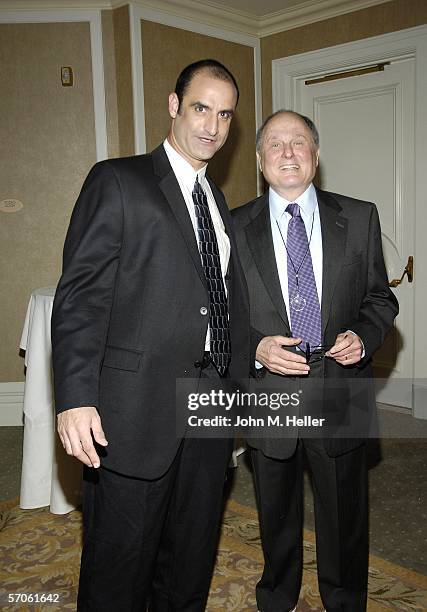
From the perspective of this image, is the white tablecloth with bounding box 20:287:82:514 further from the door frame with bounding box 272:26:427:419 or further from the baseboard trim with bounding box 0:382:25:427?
the door frame with bounding box 272:26:427:419

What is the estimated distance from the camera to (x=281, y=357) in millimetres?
1835

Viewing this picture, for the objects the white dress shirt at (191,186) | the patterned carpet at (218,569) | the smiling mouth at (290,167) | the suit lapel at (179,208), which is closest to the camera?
the suit lapel at (179,208)

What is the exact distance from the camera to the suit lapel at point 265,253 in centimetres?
194

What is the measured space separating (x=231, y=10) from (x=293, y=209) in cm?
305

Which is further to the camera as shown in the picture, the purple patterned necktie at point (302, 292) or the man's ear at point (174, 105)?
the purple patterned necktie at point (302, 292)

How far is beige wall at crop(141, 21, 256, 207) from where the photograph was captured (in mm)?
4156

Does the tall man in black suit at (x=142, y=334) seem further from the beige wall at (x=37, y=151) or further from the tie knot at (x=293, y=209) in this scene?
the beige wall at (x=37, y=151)

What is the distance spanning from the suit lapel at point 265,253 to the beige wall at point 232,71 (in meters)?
2.37

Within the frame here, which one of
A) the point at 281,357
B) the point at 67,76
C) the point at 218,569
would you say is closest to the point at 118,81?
the point at 67,76

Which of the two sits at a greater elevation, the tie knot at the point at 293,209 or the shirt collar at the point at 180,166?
the shirt collar at the point at 180,166

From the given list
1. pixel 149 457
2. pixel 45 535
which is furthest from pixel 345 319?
pixel 45 535

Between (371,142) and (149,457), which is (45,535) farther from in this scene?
(371,142)

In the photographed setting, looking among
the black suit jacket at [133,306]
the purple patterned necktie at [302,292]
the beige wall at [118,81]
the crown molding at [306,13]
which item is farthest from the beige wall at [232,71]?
the black suit jacket at [133,306]

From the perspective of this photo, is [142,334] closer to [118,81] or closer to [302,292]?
[302,292]
